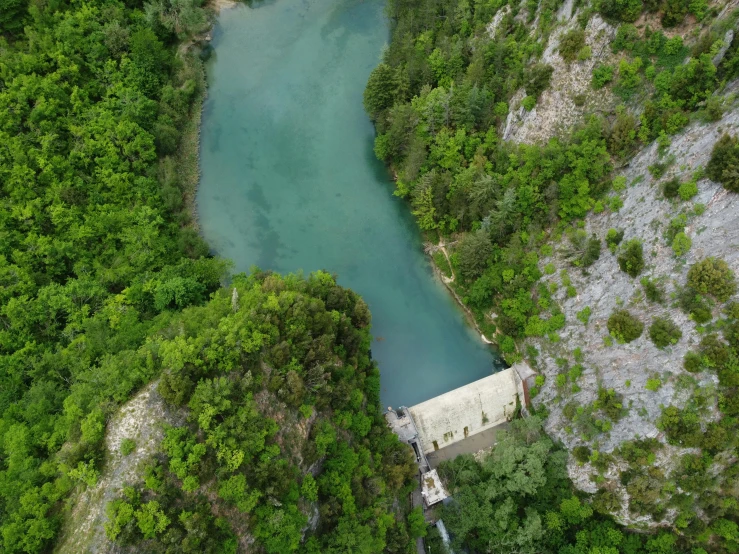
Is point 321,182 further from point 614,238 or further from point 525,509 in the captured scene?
point 525,509

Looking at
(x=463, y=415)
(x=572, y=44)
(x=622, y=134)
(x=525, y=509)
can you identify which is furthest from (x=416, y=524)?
(x=572, y=44)

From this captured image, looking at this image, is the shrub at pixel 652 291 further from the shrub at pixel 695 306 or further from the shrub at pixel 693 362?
the shrub at pixel 693 362

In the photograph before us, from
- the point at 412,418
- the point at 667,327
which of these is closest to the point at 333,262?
the point at 412,418

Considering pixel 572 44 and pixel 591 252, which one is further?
pixel 572 44

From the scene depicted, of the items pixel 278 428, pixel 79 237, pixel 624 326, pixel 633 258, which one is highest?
pixel 79 237

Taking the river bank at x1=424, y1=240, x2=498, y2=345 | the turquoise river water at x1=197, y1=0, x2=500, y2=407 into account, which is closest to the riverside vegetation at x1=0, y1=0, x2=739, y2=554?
the river bank at x1=424, y1=240, x2=498, y2=345

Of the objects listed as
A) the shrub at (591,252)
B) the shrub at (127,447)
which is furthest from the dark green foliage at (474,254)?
the shrub at (127,447)

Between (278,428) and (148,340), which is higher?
(148,340)
